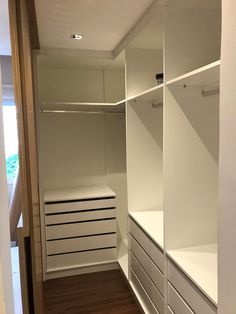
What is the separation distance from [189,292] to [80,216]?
1.61 metres

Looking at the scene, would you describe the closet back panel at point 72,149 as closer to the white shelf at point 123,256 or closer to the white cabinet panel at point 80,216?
the white cabinet panel at point 80,216

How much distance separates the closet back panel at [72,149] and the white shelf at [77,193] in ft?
0.50

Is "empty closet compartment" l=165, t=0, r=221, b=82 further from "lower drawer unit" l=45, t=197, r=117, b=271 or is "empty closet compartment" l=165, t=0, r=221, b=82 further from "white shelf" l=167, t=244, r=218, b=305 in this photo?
"lower drawer unit" l=45, t=197, r=117, b=271

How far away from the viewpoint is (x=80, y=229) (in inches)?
112

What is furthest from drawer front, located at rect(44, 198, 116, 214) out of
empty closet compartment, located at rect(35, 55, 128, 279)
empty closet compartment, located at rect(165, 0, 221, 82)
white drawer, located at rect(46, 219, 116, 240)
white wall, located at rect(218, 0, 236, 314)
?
white wall, located at rect(218, 0, 236, 314)

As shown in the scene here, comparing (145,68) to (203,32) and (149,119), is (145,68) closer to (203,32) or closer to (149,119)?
(149,119)

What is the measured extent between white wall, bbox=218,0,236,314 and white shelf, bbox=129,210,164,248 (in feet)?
2.43

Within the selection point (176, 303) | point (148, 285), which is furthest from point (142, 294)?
point (176, 303)

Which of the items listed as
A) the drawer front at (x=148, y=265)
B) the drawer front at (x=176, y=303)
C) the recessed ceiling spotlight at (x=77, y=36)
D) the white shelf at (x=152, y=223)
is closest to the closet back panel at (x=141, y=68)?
the recessed ceiling spotlight at (x=77, y=36)

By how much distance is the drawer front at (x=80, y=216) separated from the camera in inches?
109

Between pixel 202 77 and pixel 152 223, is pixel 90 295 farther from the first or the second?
pixel 202 77

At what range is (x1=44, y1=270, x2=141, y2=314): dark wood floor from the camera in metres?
2.34

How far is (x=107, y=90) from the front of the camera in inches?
134

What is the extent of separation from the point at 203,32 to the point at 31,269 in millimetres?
1739
